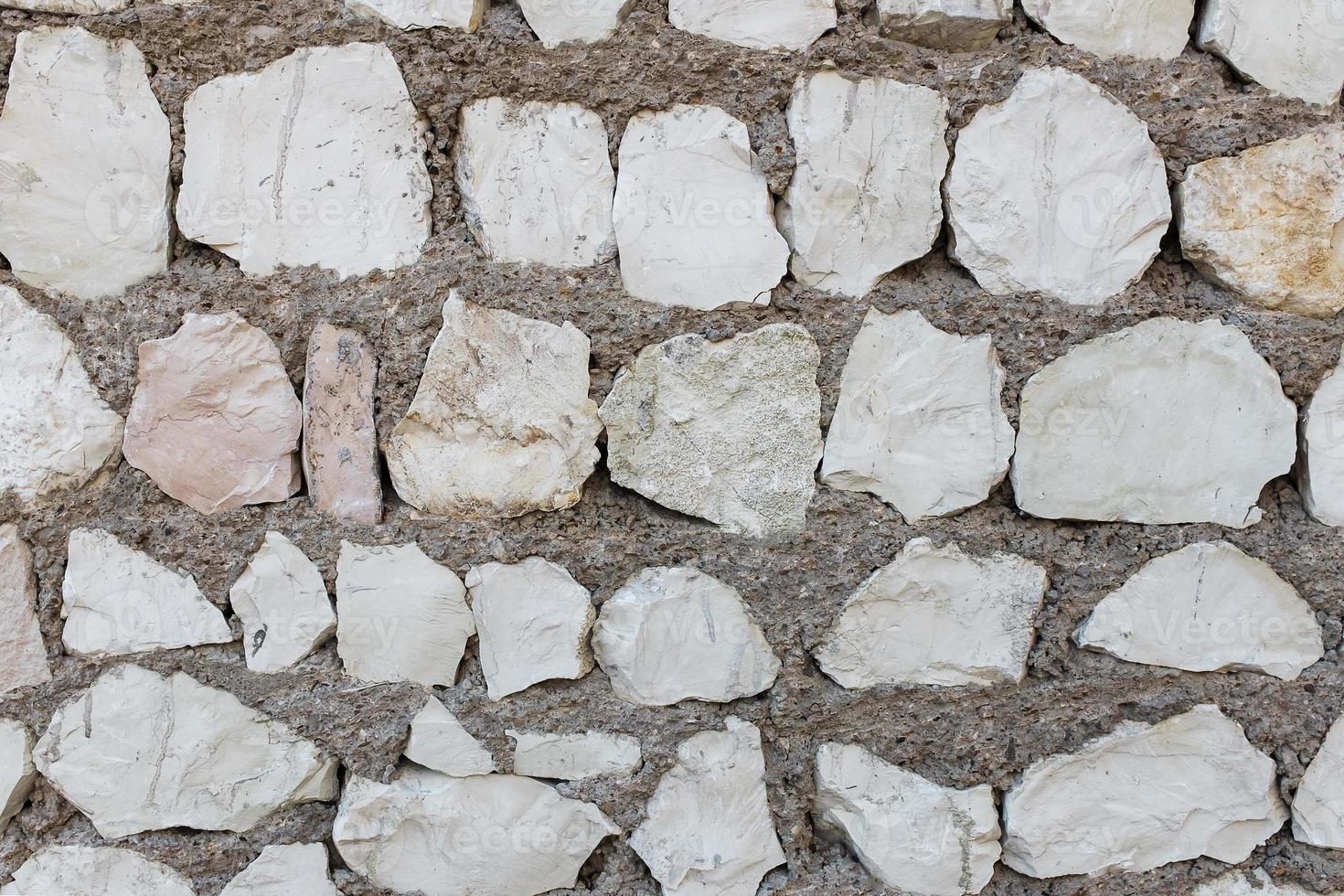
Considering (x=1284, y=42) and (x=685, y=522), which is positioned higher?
(x=1284, y=42)

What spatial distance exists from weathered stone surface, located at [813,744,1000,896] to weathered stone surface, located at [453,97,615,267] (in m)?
0.62

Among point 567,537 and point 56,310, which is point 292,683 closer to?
point 567,537

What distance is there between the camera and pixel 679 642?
3.26 feet

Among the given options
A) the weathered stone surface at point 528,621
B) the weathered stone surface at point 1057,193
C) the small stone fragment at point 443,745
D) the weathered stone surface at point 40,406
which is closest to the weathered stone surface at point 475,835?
the small stone fragment at point 443,745

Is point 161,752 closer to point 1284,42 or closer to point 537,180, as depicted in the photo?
point 537,180

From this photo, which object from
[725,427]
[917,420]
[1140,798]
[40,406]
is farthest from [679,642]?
[40,406]

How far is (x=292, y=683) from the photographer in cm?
99

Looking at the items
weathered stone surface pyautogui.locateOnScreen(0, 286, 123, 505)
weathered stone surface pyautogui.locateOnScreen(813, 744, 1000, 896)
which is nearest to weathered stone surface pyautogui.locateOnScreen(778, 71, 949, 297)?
weathered stone surface pyautogui.locateOnScreen(813, 744, 1000, 896)

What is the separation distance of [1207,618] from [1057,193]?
500mm

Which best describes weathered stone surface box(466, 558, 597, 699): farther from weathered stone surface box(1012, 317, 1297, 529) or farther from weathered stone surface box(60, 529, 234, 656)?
weathered stone surface box(1012, 317, 1297, 529)

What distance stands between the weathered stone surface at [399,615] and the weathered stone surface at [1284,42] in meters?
1.00

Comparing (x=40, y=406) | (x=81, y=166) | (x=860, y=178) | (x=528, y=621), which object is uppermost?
(x=81, y=166)

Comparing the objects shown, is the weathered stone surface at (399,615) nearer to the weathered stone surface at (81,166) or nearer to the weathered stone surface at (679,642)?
the weathered stone surface at (679,642)

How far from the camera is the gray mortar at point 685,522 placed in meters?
0.94
